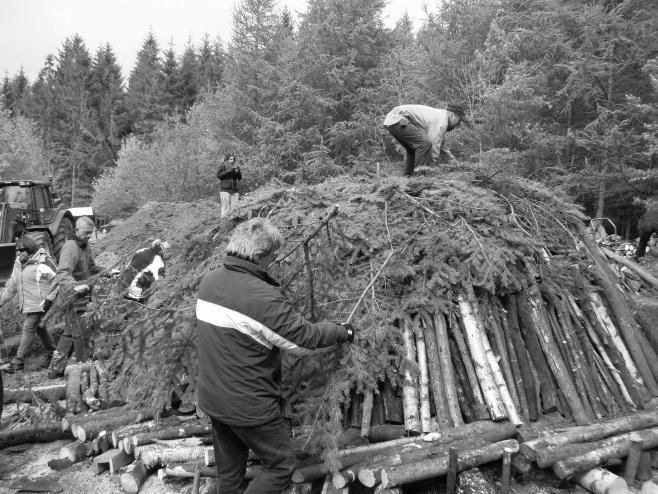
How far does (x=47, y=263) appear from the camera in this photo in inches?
280

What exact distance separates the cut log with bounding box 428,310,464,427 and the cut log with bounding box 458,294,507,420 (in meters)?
0.23

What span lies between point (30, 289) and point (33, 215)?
765 centimetres

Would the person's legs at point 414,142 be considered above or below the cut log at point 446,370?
above

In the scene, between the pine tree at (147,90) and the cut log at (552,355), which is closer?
the cut log at (552,355)

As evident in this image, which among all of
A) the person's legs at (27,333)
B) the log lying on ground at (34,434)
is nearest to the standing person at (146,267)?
the log lying on ground at (34,434)

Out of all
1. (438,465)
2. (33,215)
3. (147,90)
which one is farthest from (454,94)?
(147,90)

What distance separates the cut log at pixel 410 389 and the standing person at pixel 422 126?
337 centimetres

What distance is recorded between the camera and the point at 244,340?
2713mm

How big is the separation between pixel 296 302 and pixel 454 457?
174cm

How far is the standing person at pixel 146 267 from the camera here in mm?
6145

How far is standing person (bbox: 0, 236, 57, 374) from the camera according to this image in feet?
22.5

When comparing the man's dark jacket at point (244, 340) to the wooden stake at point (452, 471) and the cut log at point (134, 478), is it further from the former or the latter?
the cut log at point (134, 478)

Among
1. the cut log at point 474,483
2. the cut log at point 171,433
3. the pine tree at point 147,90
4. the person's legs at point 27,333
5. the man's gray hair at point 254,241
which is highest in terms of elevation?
the pine tree at point 147,90

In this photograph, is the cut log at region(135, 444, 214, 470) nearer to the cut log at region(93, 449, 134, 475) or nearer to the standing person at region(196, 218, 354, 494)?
the cut log at region(93, 449, 134, 475)
